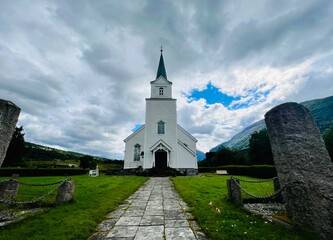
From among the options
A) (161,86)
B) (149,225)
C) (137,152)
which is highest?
(161,86)

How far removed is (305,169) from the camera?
13.7 ft

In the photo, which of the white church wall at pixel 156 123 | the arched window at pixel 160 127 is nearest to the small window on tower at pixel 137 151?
the white church wall at pixel 156 123

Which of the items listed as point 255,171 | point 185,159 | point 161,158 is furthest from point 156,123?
point 255,171

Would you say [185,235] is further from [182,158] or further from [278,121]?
[182,158]

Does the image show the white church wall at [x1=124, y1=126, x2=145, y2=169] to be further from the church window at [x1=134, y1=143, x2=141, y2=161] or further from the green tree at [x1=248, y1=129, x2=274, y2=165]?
the green tree at [x1=248, y1=129, x2=274, y2=165]

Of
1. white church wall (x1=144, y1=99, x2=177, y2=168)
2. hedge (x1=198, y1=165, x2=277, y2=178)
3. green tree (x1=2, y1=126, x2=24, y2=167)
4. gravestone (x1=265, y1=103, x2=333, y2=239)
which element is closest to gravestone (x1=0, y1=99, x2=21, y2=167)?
gravestone (x1=265, y1=103, x2=333, y2=239)

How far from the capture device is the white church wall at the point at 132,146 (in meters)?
25.2

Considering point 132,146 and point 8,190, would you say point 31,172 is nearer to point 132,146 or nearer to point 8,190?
point 132,146

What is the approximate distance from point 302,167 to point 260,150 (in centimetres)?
4247

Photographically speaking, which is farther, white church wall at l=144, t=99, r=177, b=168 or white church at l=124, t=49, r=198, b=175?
white church wall at l=144, t=99, r=177, b=168

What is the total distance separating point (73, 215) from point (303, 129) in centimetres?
656

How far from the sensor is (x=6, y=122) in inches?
177

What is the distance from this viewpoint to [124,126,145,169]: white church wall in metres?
25.2

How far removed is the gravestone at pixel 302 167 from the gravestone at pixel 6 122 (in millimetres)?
6898
